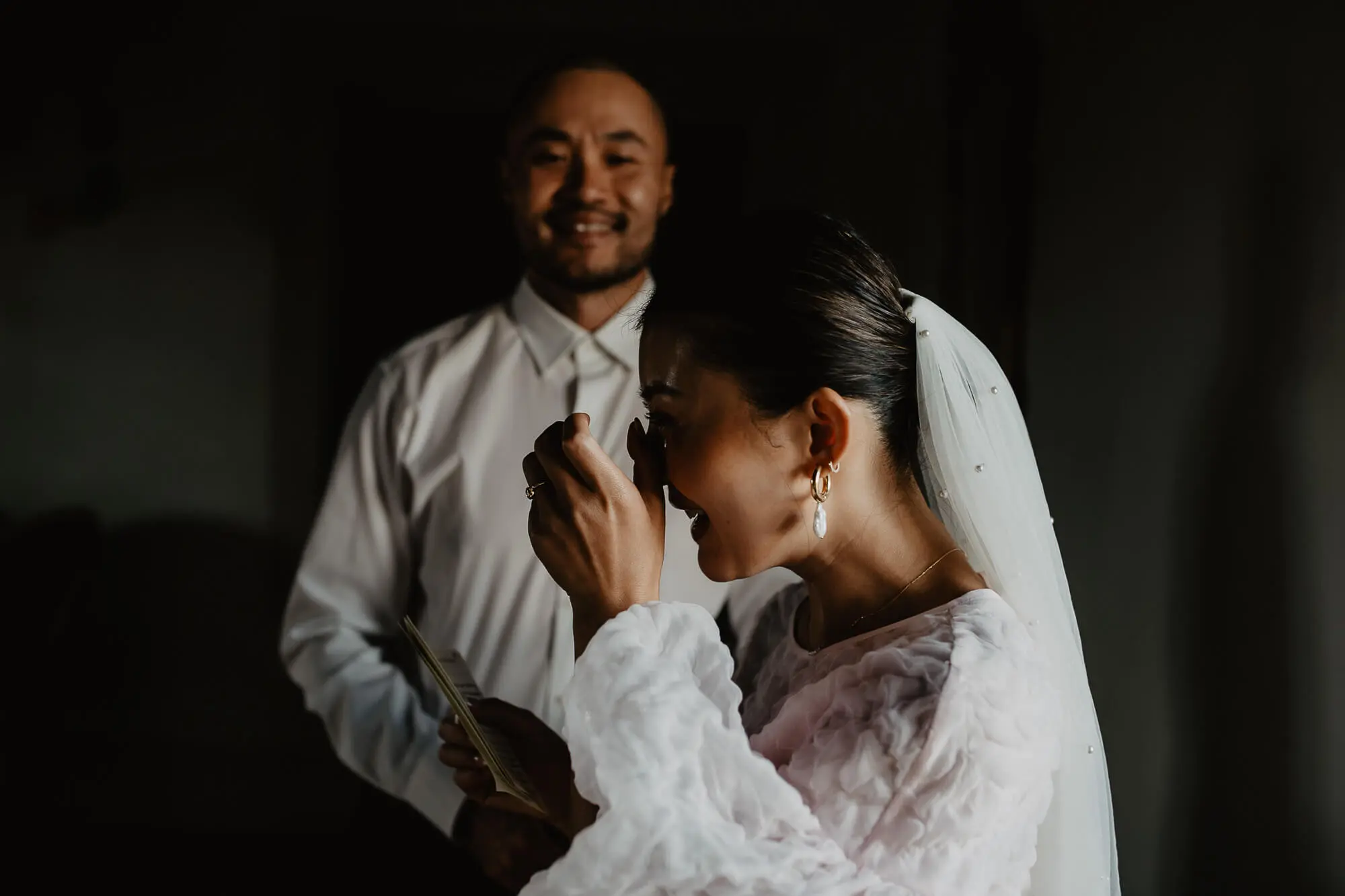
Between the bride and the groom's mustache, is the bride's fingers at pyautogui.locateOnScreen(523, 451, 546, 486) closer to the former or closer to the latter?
the bride

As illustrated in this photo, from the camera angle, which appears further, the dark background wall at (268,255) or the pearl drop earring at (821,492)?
the dark background wall at (268,255)

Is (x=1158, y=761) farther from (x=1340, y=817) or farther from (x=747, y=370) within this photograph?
(x=747, y=370)

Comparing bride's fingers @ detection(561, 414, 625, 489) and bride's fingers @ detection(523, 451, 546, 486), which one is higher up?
bride's fingers @ detection(561, 414, 625, 489)

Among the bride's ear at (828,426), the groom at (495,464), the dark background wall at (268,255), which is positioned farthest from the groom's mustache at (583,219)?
the bride's ear at (828,426)

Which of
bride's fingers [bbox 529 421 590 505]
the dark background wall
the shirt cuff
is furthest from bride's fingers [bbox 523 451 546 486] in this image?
the dark background wall

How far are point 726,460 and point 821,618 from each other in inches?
7.4

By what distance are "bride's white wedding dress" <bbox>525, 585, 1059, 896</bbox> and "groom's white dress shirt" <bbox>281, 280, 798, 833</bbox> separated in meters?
0.53

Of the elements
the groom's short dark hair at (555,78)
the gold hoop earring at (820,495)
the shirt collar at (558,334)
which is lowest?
the gold hoop earring at (820,495)

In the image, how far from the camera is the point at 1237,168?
1187mm

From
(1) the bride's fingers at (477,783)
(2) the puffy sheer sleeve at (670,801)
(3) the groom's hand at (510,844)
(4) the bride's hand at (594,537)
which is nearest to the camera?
(2) the puffy sheer sleeve at (670,801)

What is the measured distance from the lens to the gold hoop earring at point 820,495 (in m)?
0.84

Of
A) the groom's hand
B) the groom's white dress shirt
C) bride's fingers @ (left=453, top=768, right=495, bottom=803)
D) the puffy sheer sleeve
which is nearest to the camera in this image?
the puffy sheer sleeve

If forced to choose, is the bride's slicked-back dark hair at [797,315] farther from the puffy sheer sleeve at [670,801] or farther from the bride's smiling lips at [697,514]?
the puffy sheer sleeve at [670,801]

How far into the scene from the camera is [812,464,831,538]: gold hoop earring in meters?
0.84
